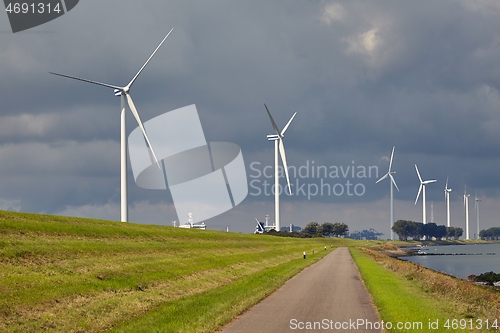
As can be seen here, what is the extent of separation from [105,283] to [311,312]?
10.5 metres

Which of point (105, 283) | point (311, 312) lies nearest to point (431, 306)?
point (311, 312)

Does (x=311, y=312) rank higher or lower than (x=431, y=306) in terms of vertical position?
higher

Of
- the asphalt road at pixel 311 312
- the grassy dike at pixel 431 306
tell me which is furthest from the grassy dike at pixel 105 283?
the grassy dike at pixel 431 306

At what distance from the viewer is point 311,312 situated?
23.2 m

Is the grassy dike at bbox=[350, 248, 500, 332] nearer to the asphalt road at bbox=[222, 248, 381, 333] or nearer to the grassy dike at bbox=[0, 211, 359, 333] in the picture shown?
the asphalt road at bbox=[222, 248, 381, 333]

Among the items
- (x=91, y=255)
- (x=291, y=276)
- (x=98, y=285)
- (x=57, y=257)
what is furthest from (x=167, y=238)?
(x=98, y=285)

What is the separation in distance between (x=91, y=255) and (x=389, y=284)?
1842cm

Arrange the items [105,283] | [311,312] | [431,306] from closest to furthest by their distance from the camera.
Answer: [311,312] → [431,306] → [105,283]

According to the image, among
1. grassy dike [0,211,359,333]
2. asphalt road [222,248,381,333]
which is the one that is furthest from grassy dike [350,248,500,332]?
grassy dike [0,211,359,333]

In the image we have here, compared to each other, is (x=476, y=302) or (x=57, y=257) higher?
(x=57, y=257)

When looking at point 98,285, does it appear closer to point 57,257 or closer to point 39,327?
point 57,257

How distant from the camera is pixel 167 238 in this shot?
5778cm

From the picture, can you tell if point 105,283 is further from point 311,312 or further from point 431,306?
point 431,306

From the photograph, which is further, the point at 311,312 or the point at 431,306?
the point at 431,306
